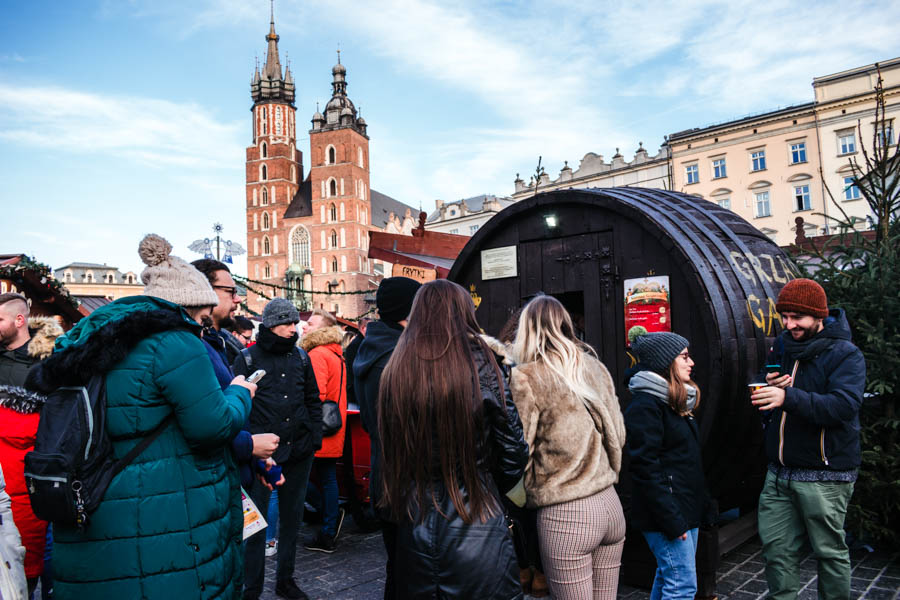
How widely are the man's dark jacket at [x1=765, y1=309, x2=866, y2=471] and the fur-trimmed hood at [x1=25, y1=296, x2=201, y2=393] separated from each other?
9.87 ft

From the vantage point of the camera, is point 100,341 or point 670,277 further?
point 670,277

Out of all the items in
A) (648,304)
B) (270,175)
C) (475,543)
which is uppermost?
(270,175)

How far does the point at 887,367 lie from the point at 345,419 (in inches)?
169

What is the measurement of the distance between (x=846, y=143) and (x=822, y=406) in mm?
37501

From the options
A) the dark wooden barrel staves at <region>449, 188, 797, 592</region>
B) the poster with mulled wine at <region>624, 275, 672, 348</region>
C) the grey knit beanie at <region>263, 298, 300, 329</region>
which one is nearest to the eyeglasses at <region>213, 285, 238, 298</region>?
the grey knit beanie at <region>263, 298, 300, 329</region>

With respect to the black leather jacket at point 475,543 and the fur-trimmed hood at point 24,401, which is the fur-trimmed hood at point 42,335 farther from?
the black leather jacket at point 475,543

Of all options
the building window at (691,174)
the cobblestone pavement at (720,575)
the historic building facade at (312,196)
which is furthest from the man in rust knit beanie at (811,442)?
the historic building facade at (312,196)

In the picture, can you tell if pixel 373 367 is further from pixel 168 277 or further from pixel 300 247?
pixel 300 247

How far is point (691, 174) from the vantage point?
39.3 m

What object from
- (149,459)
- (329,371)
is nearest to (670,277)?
(329,371)

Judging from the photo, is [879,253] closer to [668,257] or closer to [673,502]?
[668,257]

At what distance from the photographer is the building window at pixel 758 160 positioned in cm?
3638

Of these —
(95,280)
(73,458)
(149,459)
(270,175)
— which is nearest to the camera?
(73,458)

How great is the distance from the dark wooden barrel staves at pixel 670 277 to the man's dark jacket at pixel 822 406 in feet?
1.24
